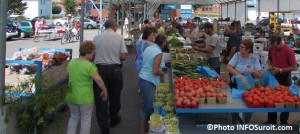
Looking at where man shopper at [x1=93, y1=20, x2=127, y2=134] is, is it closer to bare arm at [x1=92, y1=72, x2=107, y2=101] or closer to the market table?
bare arm at [x1=92, y1=72, x2=107, y2=101]

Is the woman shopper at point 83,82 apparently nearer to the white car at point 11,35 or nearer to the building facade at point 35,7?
the white car at point 11,35

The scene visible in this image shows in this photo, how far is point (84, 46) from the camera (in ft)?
16.2

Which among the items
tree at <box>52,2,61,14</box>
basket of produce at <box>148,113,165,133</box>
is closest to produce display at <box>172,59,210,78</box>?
basket of produce at <box>148,113,165,133</box>

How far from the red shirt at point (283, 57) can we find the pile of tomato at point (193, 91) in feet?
5.24

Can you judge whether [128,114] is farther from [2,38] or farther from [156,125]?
[2,38]

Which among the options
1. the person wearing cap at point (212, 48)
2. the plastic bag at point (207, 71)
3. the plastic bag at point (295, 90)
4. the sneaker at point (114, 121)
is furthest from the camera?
the person wearing cap at point (212, 48)

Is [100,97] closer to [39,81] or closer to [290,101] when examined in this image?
[39,81]

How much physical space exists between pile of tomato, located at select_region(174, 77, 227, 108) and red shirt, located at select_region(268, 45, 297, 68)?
1598 millimetres

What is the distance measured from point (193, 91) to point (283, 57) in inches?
97.8

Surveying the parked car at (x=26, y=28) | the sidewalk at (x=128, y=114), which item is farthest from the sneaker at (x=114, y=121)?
the parked car at (x=26, y=28)

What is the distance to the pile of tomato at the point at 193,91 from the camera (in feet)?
14.3

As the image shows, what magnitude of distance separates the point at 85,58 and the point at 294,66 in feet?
11.5

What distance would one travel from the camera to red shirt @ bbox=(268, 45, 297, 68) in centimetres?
647

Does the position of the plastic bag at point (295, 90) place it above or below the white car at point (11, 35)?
below
